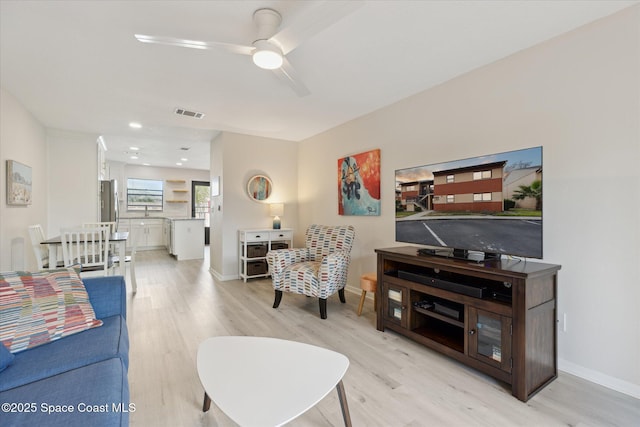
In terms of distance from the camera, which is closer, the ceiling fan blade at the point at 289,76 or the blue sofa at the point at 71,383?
the blue sofa at the point at 71,383

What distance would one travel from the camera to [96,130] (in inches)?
179

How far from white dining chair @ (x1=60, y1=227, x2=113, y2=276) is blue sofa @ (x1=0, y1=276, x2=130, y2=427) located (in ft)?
6.68

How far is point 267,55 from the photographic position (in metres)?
1.81

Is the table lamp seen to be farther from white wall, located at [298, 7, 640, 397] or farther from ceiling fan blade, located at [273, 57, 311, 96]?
white wall, located at [298, 7, 640, 397]

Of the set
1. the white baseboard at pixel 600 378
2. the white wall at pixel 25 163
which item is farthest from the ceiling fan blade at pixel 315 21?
the white wall at pixel 25 163

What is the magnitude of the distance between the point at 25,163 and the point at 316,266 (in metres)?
3.94

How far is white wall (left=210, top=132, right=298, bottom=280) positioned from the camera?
4539 mm

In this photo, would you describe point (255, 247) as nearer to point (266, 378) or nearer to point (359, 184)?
point (359, 184)

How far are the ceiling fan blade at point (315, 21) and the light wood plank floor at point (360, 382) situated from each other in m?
2.14

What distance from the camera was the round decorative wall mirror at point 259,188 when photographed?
15.5ft

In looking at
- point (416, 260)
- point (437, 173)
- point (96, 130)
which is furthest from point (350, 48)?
point (96, 130)

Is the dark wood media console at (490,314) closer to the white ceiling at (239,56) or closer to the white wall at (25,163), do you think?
the white ceiling at (239,56)

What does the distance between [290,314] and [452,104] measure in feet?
8.83

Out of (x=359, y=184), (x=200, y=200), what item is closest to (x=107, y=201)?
(x=200, y=200)
